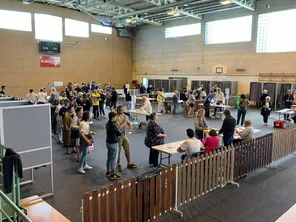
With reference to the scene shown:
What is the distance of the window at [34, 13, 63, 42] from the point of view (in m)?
20.0

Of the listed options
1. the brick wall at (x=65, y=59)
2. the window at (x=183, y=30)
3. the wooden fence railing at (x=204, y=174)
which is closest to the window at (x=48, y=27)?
the brick wall at (x=65, y=59)

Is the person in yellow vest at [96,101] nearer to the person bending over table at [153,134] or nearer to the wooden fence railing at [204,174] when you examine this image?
the person bending over table at [153,134]

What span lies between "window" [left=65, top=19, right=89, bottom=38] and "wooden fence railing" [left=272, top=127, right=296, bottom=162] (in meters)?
19.5

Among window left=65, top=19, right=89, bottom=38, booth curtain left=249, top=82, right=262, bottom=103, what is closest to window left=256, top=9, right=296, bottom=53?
booth curtain left=249, top=82, right=262, bottom=103

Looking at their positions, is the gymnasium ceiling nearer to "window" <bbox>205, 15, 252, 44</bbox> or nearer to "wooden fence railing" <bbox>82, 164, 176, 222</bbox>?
"window" <bbox>205, 15, 252, 44</bbox>

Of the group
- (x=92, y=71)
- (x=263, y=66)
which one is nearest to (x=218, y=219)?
(x=263, y=66)

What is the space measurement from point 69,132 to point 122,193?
4.53m

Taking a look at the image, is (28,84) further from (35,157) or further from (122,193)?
(122,193)

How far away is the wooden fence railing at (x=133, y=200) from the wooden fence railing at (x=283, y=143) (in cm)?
367

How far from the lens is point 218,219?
4207 millimetres

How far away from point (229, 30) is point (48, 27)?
14.2 metres

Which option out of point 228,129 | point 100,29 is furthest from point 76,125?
point 100,29

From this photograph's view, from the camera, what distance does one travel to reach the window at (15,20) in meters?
18.5

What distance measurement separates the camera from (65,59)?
867 inches
